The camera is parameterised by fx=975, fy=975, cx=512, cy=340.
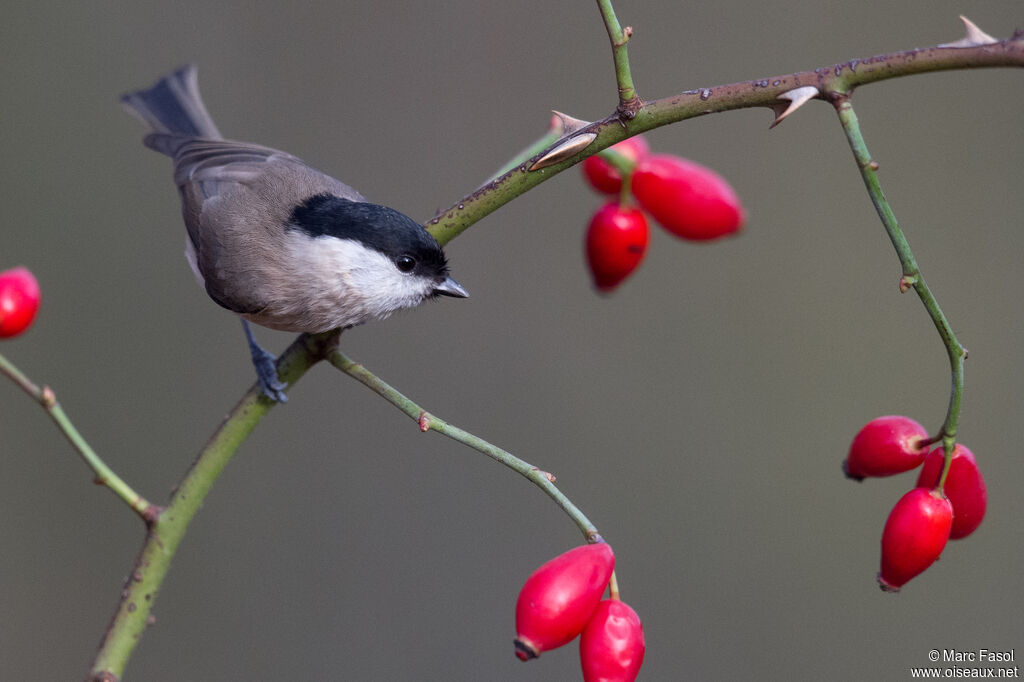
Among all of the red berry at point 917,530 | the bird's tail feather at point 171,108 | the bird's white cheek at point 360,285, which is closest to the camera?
the red berry at point 917,530

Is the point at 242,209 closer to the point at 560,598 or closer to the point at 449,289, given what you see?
the point at 449,289

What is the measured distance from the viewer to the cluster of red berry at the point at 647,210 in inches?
67.6

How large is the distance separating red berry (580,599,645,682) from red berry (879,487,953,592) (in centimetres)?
34

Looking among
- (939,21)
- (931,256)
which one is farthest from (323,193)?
(939,21)

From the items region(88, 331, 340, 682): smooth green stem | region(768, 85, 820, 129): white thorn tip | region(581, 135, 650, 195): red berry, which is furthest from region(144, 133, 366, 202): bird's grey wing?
region(768, 85, 820, 129): white thorn tip

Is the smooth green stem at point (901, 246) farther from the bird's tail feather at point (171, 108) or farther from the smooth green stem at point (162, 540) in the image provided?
the bird's tail feather at point (171, 108)

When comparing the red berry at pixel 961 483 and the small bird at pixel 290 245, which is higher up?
the small bird at pixel 290 245

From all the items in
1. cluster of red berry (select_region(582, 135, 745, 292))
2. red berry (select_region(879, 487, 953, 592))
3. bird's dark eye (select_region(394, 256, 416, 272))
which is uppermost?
cluster of red berry (select_region(582, 135, 745, 292))

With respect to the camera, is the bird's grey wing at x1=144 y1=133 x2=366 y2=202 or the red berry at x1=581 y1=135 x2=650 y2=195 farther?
the bird's grey wing at x1=144 y1=133 x2=366 y2=202

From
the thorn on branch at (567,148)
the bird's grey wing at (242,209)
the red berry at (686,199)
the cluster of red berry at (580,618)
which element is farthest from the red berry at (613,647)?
the bird's grey wing at (242,209)

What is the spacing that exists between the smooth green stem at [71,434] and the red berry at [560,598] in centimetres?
52

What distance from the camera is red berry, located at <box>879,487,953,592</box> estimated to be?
3.96 ft

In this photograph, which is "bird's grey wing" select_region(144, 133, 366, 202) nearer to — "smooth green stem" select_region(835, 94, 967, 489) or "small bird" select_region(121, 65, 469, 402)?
"small bird" select_region(121, 65, 469, 402)

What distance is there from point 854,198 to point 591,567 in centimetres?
306
